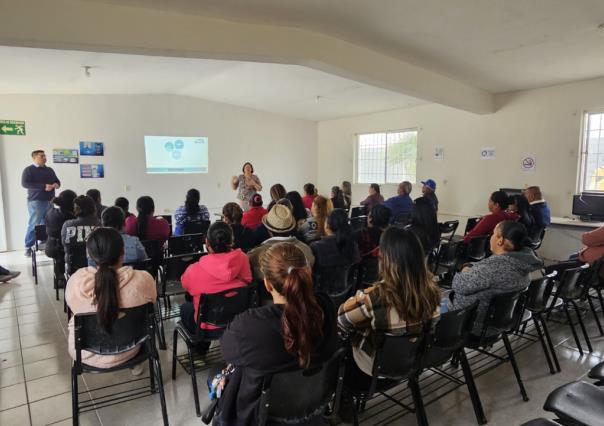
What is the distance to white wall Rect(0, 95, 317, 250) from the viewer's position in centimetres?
672

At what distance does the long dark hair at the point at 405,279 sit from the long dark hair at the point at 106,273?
4.39ft

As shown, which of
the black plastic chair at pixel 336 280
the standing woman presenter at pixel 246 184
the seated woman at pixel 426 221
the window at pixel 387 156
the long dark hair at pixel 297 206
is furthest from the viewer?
the window at pixel 387 156

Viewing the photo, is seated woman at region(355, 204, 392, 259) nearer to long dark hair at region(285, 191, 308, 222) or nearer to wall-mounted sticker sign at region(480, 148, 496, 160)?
long dark hair at region(285, 191, 308, 222)

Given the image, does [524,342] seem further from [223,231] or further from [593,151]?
[593,151]

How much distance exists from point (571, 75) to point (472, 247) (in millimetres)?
3320

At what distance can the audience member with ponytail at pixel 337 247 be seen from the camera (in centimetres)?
304

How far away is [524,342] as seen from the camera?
3.21 m

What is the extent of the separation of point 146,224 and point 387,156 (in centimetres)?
621

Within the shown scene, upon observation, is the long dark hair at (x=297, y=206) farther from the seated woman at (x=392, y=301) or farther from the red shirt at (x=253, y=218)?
the seated woman at (x=392, y=301)

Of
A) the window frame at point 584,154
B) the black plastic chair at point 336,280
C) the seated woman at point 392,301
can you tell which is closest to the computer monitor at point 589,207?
the window frame at point 584,154

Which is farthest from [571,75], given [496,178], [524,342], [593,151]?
[524,342]

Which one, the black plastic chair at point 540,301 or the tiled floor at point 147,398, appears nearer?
the tiled floor at point 147,398

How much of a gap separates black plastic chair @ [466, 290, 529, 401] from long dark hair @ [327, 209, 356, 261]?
3.63 feet

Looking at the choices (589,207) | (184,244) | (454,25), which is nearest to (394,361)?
(184,244)
